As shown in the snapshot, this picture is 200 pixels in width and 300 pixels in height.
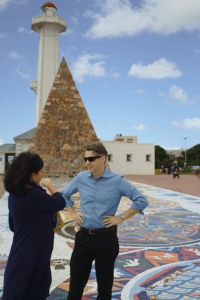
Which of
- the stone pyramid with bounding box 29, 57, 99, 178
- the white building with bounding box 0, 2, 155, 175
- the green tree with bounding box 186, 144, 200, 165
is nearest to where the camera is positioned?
the stone pyramid with bounding box 29, 57, 99, 178

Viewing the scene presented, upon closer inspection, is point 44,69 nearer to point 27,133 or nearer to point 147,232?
point 27,133

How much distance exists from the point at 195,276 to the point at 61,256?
1.61 meters

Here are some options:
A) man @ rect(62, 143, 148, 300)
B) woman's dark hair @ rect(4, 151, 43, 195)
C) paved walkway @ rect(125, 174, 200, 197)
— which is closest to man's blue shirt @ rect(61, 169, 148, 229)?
man @ rect(62, 143, 148, 300)

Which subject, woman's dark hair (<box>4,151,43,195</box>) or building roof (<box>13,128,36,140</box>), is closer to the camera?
woman's dark hair (<box>4,151,43,195</box>)

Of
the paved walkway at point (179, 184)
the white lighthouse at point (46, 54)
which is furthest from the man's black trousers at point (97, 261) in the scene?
the white lighthouse at point (46, 54)

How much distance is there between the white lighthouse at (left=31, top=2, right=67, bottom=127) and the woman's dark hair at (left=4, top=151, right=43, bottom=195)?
28188mm

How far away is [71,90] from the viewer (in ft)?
62.0

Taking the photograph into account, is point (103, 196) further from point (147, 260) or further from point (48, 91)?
point (48, 91)

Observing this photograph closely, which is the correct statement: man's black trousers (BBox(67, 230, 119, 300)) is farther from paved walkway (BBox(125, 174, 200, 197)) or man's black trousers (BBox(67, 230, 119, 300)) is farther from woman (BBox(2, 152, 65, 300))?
paved walkway (BBox(125, 174, 200, 197))

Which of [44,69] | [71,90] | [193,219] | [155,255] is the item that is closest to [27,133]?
[44,69]

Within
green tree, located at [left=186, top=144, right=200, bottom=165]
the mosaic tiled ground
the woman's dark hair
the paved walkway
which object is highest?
green tree, located at [left=186, top=144, right=200, bottom=165]

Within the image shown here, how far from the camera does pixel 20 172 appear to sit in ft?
6.05

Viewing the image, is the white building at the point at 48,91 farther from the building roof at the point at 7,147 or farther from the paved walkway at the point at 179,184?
the paved walkway at the point at 179,184

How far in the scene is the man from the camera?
82.4 inches
